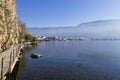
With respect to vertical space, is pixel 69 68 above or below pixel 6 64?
below

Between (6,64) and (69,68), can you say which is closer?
(6,64)

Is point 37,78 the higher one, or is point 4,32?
point 4,32

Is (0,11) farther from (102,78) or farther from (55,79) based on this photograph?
(102,78)

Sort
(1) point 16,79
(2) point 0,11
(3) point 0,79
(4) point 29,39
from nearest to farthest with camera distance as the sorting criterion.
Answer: (3) point 0,79, (1) point 16,79, (2) point 0,11, (4) point 29,39

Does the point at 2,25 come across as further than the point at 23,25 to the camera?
No

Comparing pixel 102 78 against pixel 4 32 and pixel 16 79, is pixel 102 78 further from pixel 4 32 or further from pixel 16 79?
pixel 4 32

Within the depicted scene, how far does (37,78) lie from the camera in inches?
1278

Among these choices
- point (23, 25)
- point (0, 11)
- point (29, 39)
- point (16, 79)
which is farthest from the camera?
point (29, 39)

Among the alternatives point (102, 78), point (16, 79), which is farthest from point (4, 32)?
point (102, 78)

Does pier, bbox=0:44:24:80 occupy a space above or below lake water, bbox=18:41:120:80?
above

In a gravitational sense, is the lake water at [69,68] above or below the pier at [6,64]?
below

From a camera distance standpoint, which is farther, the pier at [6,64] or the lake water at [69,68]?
the lake water at [69,68]

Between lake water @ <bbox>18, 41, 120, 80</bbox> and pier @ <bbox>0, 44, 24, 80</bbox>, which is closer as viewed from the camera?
A: pier @ <bbox>0, 44, 24, 80</bbox>

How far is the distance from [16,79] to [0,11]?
91.9ft
